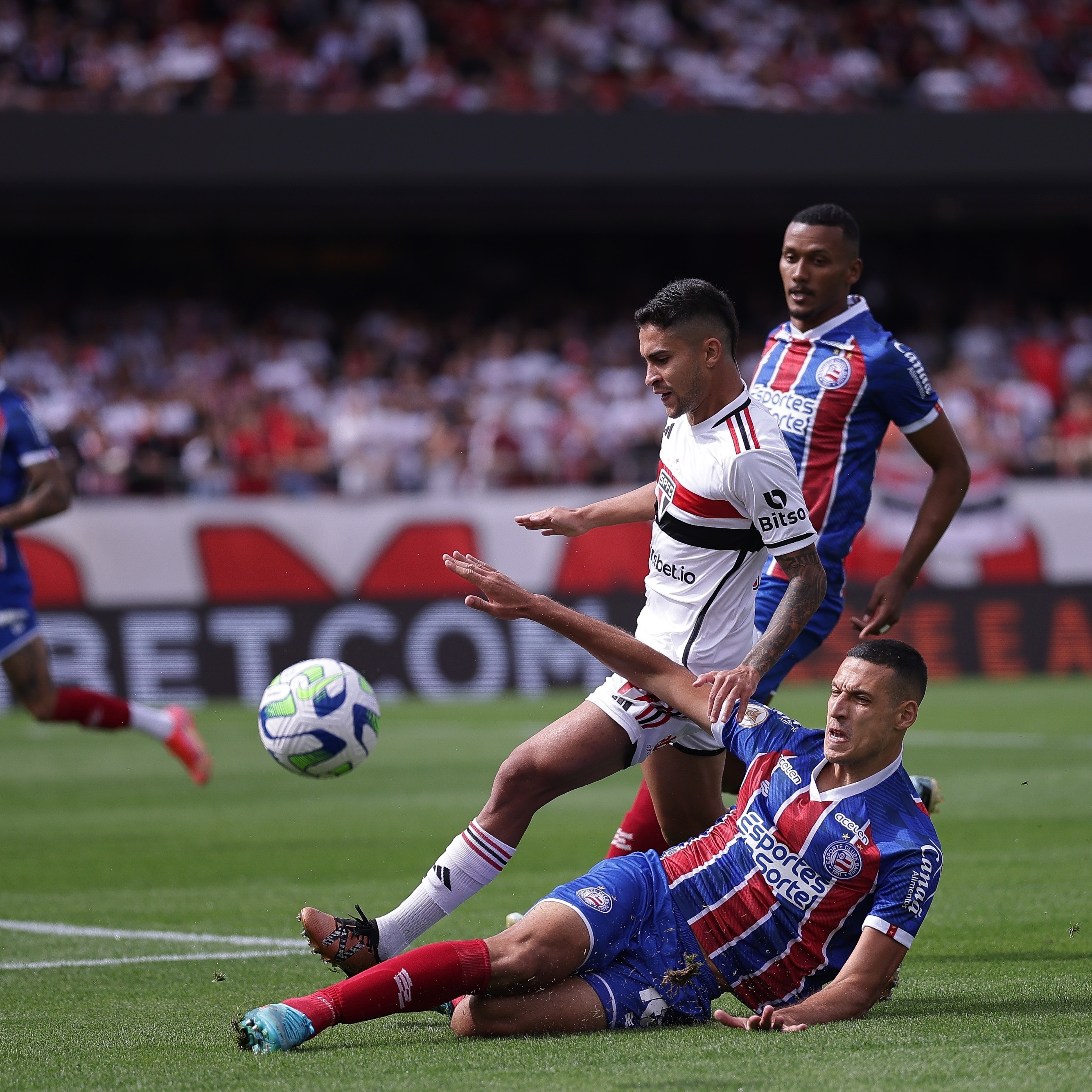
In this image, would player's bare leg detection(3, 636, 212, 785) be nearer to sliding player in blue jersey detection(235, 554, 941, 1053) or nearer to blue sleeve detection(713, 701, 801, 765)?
sliding player in blue jersey detection(235, 554, 941, 1053)

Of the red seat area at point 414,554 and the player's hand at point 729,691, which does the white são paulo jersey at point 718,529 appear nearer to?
the player's hand at point 729,691

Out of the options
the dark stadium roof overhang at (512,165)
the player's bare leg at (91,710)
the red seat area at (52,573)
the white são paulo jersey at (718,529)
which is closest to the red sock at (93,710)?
the player's bare leg at (91,710)

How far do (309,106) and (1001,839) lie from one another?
647 inches

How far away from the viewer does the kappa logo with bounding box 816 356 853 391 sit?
241 inches

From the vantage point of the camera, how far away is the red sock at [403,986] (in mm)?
4434

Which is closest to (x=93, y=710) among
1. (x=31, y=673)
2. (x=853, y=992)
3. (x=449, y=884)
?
(x=31, y=673)

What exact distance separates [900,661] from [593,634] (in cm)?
90

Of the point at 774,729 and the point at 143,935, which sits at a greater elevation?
the point at 774,729

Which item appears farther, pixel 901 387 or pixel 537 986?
pixel 901 387

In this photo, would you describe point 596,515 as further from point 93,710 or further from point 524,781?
point 93,710

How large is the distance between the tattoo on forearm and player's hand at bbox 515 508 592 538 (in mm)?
875

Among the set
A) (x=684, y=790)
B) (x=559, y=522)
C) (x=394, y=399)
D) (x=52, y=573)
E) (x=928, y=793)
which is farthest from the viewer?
(x=394, y=399)

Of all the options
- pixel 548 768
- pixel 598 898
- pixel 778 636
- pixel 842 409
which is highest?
pixel 842 409

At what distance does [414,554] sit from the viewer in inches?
640
